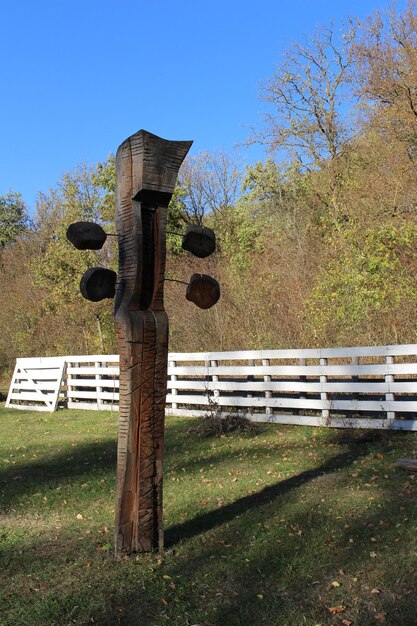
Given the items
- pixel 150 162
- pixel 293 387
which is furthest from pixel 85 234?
pixel 293 387

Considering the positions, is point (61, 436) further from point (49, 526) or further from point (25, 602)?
point (25, 602)

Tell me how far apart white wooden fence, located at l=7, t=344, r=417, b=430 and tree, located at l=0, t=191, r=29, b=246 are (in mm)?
32257

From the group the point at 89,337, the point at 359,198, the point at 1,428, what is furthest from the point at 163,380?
the point at 89,337

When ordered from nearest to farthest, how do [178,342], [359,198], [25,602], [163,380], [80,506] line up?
[25,602]
[163,380]
[80,506]
[359,198]
[178,342]

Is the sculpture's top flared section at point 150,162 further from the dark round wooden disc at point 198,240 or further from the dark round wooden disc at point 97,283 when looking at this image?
the dark round wooden disc at point 97,283

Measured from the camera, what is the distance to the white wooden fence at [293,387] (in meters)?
9.79

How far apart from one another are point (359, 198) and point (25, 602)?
16.9m

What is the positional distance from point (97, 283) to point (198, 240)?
37.1 inches

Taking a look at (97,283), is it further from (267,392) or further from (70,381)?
(70,381)

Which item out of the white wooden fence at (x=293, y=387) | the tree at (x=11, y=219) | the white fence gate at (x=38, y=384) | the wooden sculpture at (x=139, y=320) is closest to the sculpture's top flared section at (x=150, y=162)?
the wooden sculpture at (x=139, y=320)

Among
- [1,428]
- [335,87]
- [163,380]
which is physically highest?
[335,87]

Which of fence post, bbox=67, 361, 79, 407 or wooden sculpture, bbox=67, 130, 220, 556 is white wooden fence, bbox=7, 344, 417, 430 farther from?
wooden sculpture, bbox=67, 130, 220, 556

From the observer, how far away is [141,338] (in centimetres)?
500

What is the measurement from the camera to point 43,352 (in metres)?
30.9
